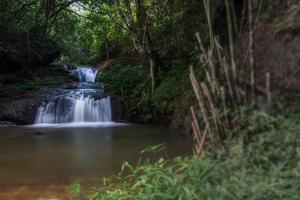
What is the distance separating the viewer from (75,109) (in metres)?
12.2

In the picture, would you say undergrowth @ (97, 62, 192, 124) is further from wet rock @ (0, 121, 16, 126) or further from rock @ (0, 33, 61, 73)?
rock @ (0, 33, 61, 73)

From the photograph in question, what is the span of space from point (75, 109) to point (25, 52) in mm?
4732

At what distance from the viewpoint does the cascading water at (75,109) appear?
470 inches

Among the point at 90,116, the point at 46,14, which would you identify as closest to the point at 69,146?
the point at 90,116

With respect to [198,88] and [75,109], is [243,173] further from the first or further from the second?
[75,109]

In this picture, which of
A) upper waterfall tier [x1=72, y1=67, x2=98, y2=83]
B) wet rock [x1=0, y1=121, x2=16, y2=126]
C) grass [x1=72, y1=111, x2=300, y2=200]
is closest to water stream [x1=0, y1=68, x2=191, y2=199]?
wet rock [x1=0, y1=121, x2=16, y2=126]

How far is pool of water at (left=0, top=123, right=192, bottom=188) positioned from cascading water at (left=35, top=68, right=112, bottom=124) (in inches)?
27.1

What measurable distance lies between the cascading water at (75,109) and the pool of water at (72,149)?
69 cm

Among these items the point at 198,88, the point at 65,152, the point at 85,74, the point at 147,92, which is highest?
the point at 85,74

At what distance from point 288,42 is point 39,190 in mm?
3213

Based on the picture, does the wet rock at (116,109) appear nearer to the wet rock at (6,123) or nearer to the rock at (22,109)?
the rock at (22,109)

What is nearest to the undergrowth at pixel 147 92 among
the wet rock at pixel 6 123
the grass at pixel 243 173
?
the wet rock at pixel 6 123

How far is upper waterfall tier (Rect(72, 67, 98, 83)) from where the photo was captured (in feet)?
55.2

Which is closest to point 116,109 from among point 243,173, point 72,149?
point 72,149
